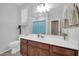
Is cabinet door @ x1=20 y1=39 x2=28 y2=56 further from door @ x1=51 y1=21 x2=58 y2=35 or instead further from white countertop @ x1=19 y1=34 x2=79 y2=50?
door @ x1=51 y1=21 x2=58 y2=35

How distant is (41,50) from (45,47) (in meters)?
0.08

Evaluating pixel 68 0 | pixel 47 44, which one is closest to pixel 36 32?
pixel 47 44

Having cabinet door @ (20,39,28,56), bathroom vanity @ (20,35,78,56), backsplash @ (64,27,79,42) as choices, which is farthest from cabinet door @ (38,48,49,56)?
backsplash @ (64,27,79,42)

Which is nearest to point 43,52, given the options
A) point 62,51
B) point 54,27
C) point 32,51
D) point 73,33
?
point 32,51

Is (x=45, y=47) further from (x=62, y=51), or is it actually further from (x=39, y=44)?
(x=62, y=51)

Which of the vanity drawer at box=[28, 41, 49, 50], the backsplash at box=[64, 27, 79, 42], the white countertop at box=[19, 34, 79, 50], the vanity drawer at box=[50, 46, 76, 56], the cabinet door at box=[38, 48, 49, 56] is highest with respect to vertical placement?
the backsplash at box=[64, 27, 79, 42]

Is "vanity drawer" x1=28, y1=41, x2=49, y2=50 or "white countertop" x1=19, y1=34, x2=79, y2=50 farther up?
"white countertop" x1=19, y1=34, x2=79, y2=50

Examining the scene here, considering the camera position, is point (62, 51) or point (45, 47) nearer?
point (62, 51)

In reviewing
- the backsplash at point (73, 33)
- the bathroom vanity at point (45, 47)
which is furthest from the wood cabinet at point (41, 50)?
the backsplash at point (73, 33)

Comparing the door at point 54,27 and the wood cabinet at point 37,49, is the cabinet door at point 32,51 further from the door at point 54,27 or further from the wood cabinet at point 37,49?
the door at point 54,27

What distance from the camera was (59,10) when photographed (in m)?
1.55

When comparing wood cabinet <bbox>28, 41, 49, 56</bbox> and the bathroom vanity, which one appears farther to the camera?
wood cabinet <bbox>28, 41, 49, 56</bbox>

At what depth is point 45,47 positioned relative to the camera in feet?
5.33

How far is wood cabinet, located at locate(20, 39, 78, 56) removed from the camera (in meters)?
1.50
